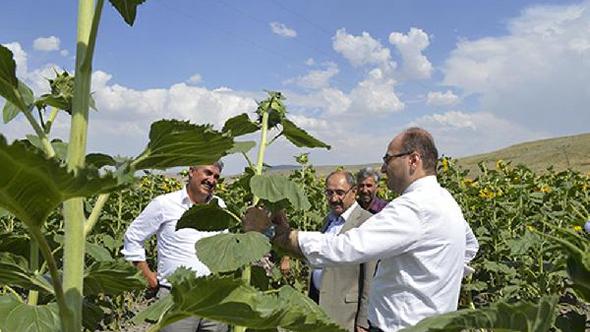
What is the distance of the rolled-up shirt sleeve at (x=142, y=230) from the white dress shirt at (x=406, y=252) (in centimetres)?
209

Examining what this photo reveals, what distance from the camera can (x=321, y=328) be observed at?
103cm

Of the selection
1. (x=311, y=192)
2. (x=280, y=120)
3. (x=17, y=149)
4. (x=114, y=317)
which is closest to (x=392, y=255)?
(x=280, y=120)

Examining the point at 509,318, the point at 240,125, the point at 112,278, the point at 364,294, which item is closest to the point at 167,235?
the point at 364,294

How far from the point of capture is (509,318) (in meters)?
0.75

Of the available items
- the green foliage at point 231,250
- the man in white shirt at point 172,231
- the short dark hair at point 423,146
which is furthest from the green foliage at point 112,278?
the man in white shirt at point 172,231

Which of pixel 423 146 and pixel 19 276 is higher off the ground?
pixel 423 146

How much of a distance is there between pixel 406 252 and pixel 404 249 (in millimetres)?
52

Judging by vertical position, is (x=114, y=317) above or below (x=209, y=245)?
below

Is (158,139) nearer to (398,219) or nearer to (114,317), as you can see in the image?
(398,219)

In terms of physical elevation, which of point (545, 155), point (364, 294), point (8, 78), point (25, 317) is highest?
point (545, 155)

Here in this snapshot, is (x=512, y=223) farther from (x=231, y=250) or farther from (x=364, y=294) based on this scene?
(x=231, y=250)

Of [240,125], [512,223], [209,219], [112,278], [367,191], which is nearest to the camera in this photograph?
[112,278]

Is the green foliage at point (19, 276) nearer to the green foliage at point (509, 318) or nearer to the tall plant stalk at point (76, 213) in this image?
the tall plant stalk at point (76, 213)

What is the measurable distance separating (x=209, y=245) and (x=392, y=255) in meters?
0.72
